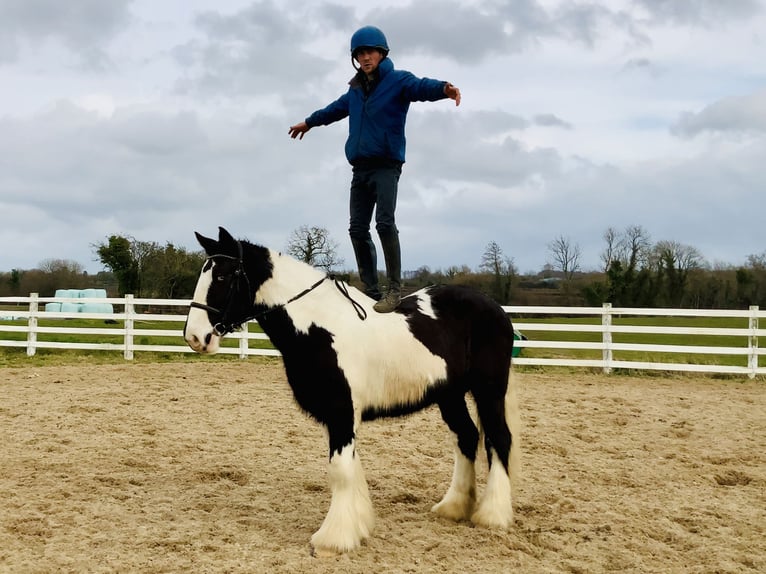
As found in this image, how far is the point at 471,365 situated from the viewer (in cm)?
427

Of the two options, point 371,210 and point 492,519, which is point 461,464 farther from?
→ point 371,210

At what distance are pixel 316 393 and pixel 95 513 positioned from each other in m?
1.97

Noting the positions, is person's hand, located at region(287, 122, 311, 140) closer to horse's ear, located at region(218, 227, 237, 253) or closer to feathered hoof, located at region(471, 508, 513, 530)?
horse's ear, located at region(218, 227, 237, 253)

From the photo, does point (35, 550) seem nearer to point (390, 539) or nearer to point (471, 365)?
point (390, 539)

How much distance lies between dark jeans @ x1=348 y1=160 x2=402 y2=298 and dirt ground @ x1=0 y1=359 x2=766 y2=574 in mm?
1118

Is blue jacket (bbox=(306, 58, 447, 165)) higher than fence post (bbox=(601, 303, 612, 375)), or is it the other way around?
blue jacket (bbox=(306, 58, 447, 165))

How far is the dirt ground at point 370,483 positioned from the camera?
3697 mm

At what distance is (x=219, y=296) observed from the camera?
3.62 meters

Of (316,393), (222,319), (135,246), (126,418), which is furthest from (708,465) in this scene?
(135,246)

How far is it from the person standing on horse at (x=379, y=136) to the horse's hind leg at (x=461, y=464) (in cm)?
93

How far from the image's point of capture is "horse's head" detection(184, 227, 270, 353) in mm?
3551

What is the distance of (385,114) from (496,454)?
2401 millimetres

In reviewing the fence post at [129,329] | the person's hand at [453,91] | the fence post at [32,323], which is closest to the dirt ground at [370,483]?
the person's hand at [453,91]

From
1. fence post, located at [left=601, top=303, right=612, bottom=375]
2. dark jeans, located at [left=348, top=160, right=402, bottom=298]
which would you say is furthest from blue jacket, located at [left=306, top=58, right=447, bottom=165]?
fence post, located at [left=601, top=303, right=612, bottom=375]
